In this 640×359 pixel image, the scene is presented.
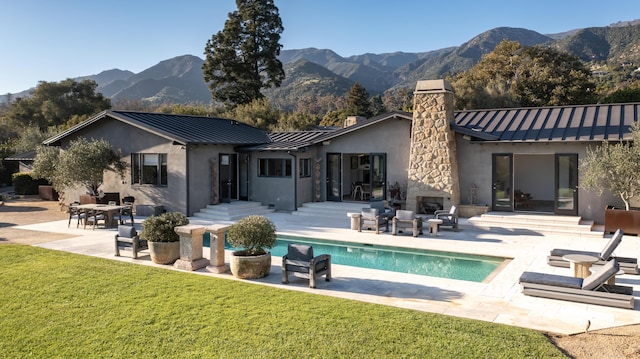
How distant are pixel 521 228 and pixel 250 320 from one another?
38.9ft

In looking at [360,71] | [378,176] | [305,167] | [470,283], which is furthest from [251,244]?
[360,71]

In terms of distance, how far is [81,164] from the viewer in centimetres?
1955

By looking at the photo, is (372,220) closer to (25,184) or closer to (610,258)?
(610,258)

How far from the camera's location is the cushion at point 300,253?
33.2 ft

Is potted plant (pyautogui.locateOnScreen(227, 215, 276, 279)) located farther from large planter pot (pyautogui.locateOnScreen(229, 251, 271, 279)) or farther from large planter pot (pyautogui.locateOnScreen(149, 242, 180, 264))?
large planter pot (pyautogui.locateOnScreen(149, 242, 180, 264))

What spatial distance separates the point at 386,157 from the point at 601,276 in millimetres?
12502

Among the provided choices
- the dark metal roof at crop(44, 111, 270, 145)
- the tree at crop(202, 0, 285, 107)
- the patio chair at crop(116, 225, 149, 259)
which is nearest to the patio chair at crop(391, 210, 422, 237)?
the patio chair at crop(116, 225, 149, 259)

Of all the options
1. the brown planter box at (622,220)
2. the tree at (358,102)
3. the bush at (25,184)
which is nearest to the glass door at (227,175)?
the brown planter box at (622,220)

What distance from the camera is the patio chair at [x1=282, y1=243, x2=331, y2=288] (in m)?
9.63

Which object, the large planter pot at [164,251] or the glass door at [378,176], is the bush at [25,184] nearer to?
the glass door at [378,176]

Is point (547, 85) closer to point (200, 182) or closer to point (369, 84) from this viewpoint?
point (200, 182)

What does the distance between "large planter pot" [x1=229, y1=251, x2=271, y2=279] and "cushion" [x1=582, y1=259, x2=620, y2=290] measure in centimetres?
628

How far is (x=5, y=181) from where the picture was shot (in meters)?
36.3

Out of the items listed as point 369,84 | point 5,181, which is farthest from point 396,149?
point 369,84
